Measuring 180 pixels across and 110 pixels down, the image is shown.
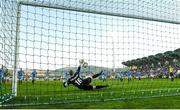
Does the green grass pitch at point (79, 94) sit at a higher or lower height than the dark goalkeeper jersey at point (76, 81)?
lower

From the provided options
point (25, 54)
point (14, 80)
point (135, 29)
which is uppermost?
point (135, 29)

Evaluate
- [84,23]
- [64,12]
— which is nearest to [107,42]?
[84,23]

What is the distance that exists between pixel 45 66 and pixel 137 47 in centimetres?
430

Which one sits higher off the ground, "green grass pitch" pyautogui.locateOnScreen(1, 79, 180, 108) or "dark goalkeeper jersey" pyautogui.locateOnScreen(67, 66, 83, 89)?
"dark goalkeeper jersey" pyautogui.locateOnScreen(67, 66, 83, 89)

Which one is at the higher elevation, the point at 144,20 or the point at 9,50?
the point at 144,20

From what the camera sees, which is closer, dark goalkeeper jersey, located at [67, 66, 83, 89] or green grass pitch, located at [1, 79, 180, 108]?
green grass pitch, located at [1, 79, 180, 108]

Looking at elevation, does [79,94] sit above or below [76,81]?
below

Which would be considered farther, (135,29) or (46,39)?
(135,29)

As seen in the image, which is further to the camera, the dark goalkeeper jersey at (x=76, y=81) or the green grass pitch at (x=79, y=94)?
the dark goalkeeper jersey at (x=76, y=81)

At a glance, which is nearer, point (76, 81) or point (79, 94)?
point (79, 94)

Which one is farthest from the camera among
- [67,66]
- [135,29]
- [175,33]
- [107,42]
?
[175,33]

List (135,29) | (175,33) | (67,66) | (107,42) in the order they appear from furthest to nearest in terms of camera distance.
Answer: (175,33) → (135,29) → (107,42) → (67,66)

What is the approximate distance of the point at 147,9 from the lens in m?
15.0

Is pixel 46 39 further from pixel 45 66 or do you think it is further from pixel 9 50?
pixel 9 50
